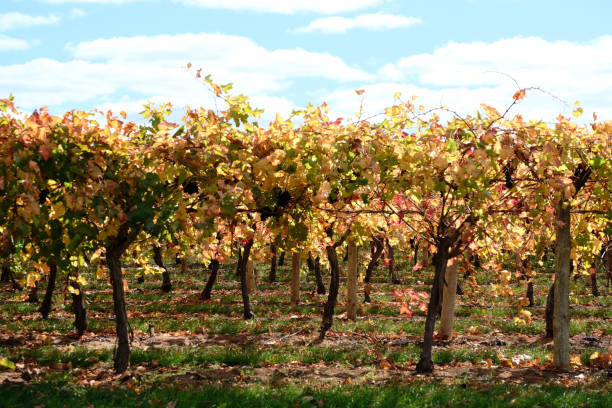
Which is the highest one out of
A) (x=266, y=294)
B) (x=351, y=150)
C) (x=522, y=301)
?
(x=351, y=150)

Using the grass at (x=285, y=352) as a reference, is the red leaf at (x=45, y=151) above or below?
above

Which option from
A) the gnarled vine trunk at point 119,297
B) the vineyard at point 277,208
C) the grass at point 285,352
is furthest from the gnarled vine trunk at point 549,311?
the gnarled vine trunk at point 119,297

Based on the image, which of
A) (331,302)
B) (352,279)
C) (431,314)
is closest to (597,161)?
(431,314)

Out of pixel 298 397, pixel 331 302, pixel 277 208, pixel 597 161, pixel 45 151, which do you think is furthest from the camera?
pixel 331 302

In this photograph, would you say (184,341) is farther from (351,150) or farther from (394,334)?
(351,150)

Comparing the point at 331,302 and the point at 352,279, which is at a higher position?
the point at 352,279

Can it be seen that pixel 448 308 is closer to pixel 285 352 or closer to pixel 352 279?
pixel 352 279

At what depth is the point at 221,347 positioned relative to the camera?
40.4ft

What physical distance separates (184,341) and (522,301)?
737 cm

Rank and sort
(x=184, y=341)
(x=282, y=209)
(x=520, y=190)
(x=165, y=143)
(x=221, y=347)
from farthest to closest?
(x=184, y=341)
(x=221, y=347)
(x=520, y=190)
(x=282, y=209)
(x=165, y=143)

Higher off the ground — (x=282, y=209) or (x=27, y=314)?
(x=282, y=209)

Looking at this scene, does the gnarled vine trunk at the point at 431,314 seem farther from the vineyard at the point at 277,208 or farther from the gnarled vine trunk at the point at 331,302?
the gnarled vine trunk at the point at 331,302

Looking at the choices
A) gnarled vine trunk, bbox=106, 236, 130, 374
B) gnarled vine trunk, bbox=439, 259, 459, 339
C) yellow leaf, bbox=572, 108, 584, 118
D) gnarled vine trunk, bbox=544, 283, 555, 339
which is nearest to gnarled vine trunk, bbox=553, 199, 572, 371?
yellow leaf, bbox=572, 108, 584, 118

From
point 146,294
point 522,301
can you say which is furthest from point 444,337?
point 146,294
